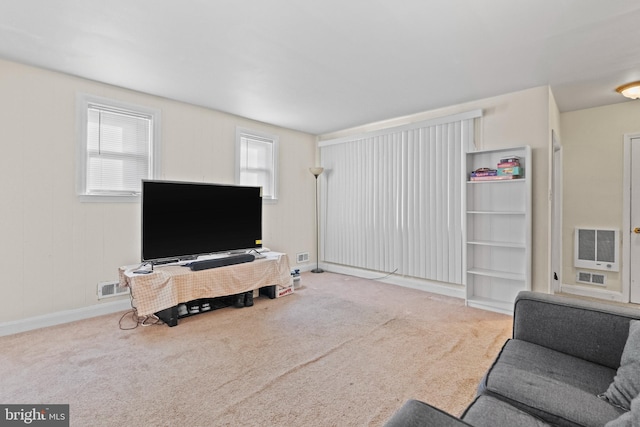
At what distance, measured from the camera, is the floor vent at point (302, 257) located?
5.45 m

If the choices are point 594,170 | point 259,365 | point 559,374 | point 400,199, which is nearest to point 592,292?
point 594,170

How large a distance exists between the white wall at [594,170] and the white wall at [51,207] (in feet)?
16.7

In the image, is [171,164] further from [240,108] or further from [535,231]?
[535,231]

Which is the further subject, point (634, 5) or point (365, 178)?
point (365, 178)

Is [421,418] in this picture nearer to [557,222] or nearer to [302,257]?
[557,222]

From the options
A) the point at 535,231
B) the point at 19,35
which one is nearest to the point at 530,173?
the point at 535,231

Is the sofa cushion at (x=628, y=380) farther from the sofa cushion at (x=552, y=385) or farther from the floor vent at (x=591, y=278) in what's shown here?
the floor vent at (x=591, y=278)

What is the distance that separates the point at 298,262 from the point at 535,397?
439cm

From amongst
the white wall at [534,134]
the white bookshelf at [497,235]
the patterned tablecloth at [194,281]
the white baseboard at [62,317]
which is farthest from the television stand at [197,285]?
the white wall at [534,134]

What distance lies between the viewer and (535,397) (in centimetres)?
124

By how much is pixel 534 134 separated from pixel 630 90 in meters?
1.00

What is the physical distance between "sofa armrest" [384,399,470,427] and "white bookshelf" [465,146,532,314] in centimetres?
299

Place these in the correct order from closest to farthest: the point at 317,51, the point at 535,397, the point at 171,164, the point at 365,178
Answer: the point at 535,397
the point at 317,51
the point at 171,164
the point at 365,178

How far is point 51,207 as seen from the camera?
9.98 feet
